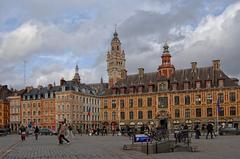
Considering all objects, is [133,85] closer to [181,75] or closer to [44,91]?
[181,75]

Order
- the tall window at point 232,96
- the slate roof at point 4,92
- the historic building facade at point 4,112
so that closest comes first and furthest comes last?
1. the tall window at point 232,96
2. the historic building facade at point 4,112
3. the slate roof at point 4,92

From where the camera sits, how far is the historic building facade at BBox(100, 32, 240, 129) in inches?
3147

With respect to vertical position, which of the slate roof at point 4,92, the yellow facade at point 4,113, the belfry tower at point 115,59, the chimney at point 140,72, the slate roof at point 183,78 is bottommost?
the yellow facade at point 4,113

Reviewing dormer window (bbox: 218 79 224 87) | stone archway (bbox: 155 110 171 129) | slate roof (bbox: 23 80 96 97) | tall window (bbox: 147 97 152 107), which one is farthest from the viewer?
slate roof (bbox: 23 80 96 97)

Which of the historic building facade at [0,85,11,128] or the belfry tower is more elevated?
the belfry tower

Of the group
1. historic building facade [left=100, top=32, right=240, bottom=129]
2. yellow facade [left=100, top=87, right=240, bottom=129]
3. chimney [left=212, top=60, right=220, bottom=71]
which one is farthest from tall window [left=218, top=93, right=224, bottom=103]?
chimney [left=212, top=60, right=220, bottom=71]

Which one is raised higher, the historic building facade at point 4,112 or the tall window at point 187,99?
the tall window at point 187,99

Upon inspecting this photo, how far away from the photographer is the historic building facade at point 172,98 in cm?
7994

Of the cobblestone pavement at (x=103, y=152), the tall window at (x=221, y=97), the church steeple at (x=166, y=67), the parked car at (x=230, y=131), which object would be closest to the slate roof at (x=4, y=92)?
the church steeple at (x=166, y=67)

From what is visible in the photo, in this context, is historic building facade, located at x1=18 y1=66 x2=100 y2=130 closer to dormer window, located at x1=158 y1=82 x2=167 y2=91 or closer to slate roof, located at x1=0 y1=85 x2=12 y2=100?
slate roof, located at x1=0 y1=85 x2=12 y2=100

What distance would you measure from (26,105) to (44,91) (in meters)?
7.72

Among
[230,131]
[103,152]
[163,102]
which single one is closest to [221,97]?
[163,102]

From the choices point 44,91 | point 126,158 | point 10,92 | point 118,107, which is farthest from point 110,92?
point 126,158

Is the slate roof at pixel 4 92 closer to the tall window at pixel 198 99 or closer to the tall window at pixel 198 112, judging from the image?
the tall window at pixel 198 99
